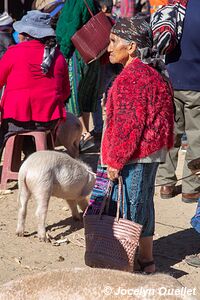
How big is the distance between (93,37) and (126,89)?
3.53m

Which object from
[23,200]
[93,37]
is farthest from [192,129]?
[23,200]

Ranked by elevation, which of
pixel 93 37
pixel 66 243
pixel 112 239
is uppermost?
pixel 93 37

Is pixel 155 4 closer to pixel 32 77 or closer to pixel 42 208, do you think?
pixel 32 77

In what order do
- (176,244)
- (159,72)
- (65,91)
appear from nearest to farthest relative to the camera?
(159,72) → (176,244) → (65,91)

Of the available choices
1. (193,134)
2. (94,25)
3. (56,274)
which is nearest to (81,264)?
(193,134)

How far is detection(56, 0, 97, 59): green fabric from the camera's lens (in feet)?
28.1

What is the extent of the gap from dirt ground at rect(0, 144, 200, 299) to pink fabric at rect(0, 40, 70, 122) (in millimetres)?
887

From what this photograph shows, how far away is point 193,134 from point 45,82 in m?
1.58

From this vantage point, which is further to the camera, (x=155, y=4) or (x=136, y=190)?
(x=155, y=4)

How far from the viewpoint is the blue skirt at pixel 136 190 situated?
4.61 m

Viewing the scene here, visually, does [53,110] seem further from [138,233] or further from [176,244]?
[138,233]

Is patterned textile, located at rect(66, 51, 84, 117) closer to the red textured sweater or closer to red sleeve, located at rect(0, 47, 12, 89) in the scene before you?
red sleeve, located at rect(0, 47, 12, 89)

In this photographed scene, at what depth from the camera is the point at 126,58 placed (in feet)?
15.2

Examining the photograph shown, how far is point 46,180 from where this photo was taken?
564 centimetres
